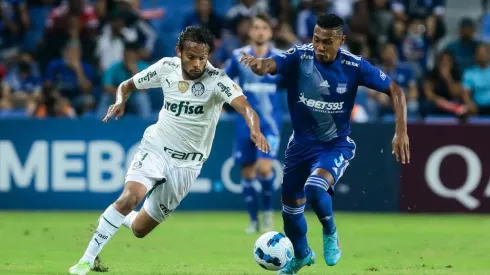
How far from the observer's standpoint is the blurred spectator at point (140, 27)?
21.0 metres

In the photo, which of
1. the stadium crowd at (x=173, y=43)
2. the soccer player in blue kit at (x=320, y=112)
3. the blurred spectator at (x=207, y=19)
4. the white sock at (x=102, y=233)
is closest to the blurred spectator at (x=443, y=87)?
the stadium crowd at (x=173, y=43)

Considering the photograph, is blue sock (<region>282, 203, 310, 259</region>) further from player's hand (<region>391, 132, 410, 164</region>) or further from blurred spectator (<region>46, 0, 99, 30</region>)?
blurred spectator (<region>46, 0, 99, 30</region>)

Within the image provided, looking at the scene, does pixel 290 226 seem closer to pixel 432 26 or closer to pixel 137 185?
pixel 137 185

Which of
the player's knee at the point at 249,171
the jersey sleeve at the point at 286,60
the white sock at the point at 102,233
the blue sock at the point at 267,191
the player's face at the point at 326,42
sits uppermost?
the player's face at the point at 326,42

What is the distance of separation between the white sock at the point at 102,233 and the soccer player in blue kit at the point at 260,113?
5.61 metres

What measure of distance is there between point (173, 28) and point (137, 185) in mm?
12871

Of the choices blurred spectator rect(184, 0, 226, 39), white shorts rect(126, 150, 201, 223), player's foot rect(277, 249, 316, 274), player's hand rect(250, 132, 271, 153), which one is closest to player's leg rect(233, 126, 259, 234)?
white shorts rect(126, 150, 201, 223)

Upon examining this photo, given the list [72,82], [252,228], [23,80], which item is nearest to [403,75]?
[252,228]

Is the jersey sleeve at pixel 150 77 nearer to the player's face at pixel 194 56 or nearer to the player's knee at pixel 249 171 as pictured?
the player's face at pixel 194 56

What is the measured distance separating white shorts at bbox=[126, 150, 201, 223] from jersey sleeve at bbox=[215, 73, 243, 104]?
86cm

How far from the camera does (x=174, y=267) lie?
433 inches

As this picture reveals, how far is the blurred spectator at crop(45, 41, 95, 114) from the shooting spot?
19.6 meters

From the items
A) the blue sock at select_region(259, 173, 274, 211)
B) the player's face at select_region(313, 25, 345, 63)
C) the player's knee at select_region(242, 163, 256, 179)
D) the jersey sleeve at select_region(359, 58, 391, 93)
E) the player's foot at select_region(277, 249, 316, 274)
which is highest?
the player's face at select_region(313, 25, 345, 63)

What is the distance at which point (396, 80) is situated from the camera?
64.2 feet
